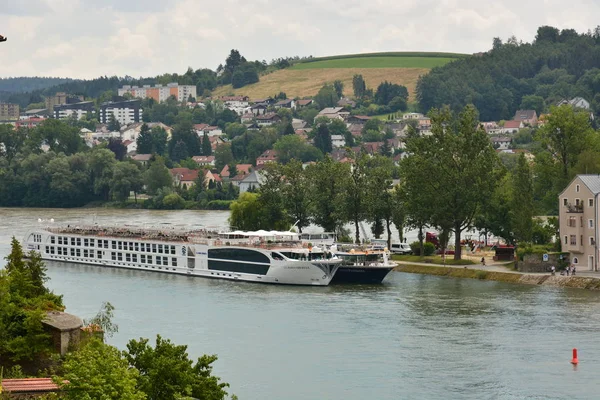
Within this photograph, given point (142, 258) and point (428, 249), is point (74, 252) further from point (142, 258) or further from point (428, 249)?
point (428, 249)

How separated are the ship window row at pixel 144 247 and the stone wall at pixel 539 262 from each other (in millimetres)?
22274

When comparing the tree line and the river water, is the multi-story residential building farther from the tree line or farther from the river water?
the tree line

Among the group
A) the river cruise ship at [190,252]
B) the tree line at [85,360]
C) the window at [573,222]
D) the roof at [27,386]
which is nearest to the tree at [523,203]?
the window at [573,222]

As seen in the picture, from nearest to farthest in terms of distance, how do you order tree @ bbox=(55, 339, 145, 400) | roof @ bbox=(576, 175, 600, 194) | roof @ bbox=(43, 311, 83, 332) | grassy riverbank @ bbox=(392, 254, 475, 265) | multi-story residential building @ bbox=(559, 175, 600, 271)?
tree @ bbox=(55, 339, 145, 400) < roof @ bbox=(43, 311, 83, 332) < multi-story residential building @ bbox=(559, 175, 600, 271) < roof @ bbox=(576, 175, 600, 194) < grassy riverbank @ bbox=(392, 254, 475, 265)

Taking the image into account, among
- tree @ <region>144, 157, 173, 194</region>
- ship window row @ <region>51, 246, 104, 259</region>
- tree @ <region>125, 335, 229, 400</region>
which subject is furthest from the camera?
tree @ <region>144, 157, 173, 194</region>

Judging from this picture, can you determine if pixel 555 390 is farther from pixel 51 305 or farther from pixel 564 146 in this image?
pixel 564 146

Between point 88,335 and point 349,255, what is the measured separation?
3827cm

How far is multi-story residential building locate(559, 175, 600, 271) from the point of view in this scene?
2739 inches

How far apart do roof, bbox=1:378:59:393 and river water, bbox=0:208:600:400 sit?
13033mm

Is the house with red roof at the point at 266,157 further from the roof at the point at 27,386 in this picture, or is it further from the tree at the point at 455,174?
the roof at the point at 27,386

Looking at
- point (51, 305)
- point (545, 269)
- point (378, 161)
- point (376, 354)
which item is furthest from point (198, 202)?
point (51, 305)

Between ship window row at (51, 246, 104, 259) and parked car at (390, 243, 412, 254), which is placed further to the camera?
ship window row at (51, 246, 104, 259)

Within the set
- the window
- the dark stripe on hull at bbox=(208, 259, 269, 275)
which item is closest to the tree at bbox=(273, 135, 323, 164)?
the dark stripe on hull at bbox=(208, 259, 269, 275)

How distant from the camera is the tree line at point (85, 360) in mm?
26297
